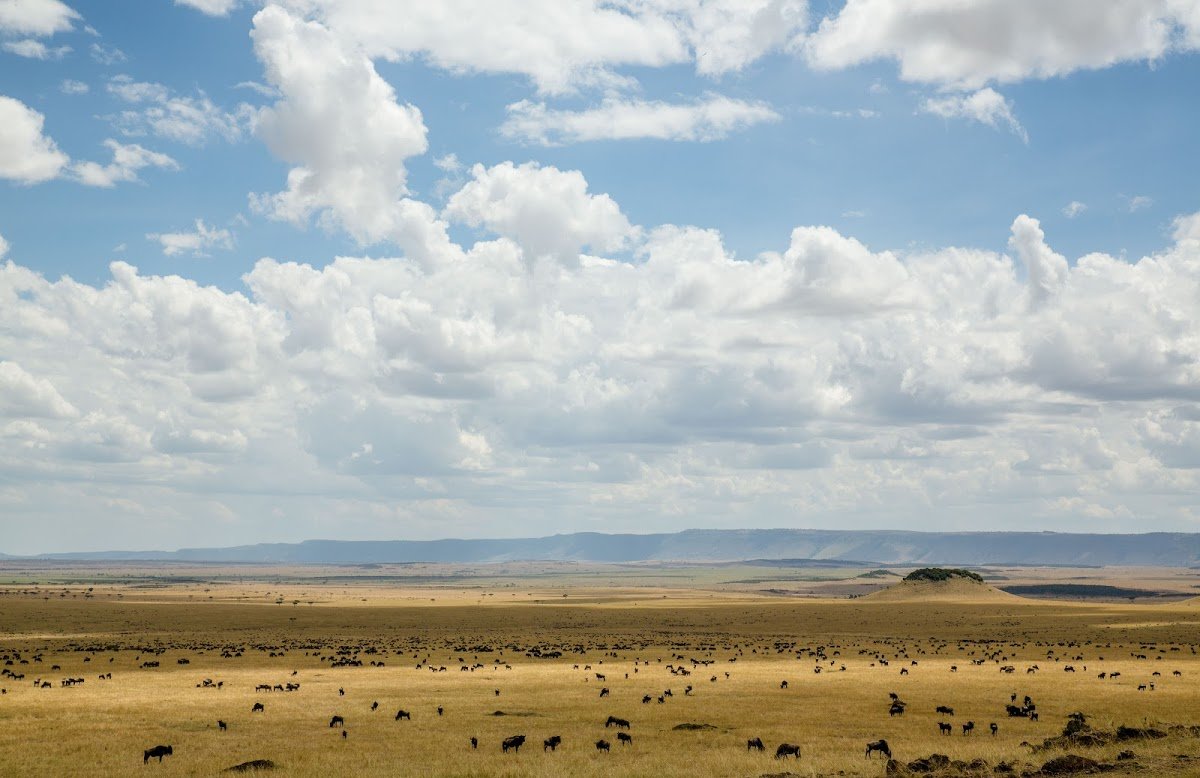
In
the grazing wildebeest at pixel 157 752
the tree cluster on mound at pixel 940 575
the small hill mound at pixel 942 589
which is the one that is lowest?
the small hill mound at pixel 942 589

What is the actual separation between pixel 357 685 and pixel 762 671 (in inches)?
916

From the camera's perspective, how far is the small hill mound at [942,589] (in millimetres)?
178250

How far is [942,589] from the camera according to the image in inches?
7146

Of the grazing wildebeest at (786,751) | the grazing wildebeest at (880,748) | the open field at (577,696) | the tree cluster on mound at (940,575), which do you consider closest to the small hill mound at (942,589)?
the tree cluster on mound at (940,575)

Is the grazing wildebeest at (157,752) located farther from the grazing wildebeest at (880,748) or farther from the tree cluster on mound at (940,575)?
the tree cluster on mound at (940,575)

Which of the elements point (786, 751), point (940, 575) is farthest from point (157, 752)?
point (940, 575)

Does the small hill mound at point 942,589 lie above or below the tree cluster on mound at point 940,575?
below

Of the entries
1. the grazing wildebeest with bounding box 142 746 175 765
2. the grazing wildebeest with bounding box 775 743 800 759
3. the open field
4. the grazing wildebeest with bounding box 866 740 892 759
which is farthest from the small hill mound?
the grazing wildebeest with bounding box 142 746 175 765

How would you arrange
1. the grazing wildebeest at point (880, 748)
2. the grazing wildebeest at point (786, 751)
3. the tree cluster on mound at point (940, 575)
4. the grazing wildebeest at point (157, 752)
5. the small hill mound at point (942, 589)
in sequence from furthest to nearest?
the tree cluster on mound at point (940, 575) < the small hill mound at point (942, 589) < the grazing wildebeest at point (157, 752) < the grazing wildebeest at point (786, 751) < the grazing wildebeest at point (880, 748)

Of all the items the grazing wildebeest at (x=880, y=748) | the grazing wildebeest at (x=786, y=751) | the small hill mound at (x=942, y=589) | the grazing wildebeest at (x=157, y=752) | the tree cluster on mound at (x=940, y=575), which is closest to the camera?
the grazing wildebeest at (x=880, y=748)

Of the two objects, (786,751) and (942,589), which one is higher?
(786,751)

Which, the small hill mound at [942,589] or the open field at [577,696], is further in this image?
the small hill mound at [942,589]

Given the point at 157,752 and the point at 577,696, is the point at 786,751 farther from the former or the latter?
the point at 157,752

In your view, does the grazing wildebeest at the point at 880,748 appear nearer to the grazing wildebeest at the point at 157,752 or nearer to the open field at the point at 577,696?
the open field at the point at 577,696
